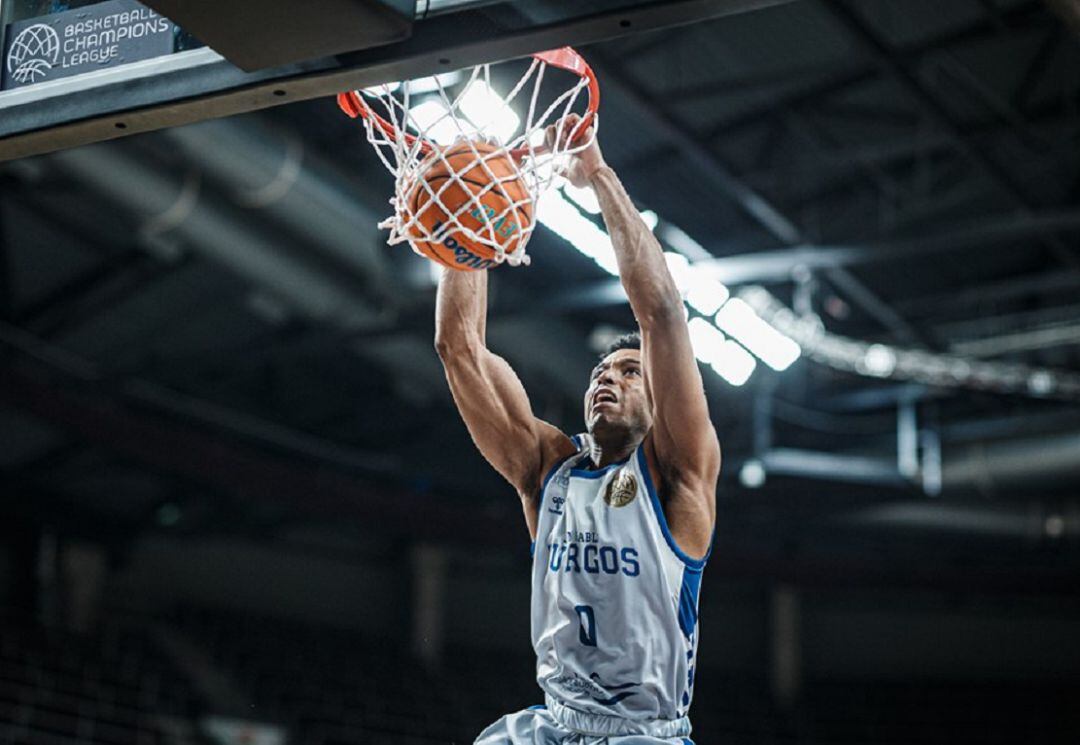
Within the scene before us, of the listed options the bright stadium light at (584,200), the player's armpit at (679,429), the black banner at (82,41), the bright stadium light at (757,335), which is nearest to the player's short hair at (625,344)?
the player's armpit at (679,429)

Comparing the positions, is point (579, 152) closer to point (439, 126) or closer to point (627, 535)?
point (439, 126)

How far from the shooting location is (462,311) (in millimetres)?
4477

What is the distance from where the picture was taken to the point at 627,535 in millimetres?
3916

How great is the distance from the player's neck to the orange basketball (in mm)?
622

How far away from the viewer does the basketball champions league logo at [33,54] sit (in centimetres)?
401

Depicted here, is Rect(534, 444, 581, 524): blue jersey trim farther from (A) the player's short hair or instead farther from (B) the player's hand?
(B) the player's hand

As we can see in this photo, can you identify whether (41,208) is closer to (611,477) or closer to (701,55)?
(701,55)

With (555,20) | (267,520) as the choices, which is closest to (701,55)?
(555,20)

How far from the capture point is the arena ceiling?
33.4 ft

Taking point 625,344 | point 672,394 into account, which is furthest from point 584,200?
point 672,394

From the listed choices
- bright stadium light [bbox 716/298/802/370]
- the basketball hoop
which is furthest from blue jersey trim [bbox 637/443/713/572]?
bright stadium light [bbox 716/298/802/370]

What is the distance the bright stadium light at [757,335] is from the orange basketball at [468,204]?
763 cm

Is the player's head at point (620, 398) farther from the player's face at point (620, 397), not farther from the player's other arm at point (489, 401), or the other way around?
the player's other arm at point (489, 401)

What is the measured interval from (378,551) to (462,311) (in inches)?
663
